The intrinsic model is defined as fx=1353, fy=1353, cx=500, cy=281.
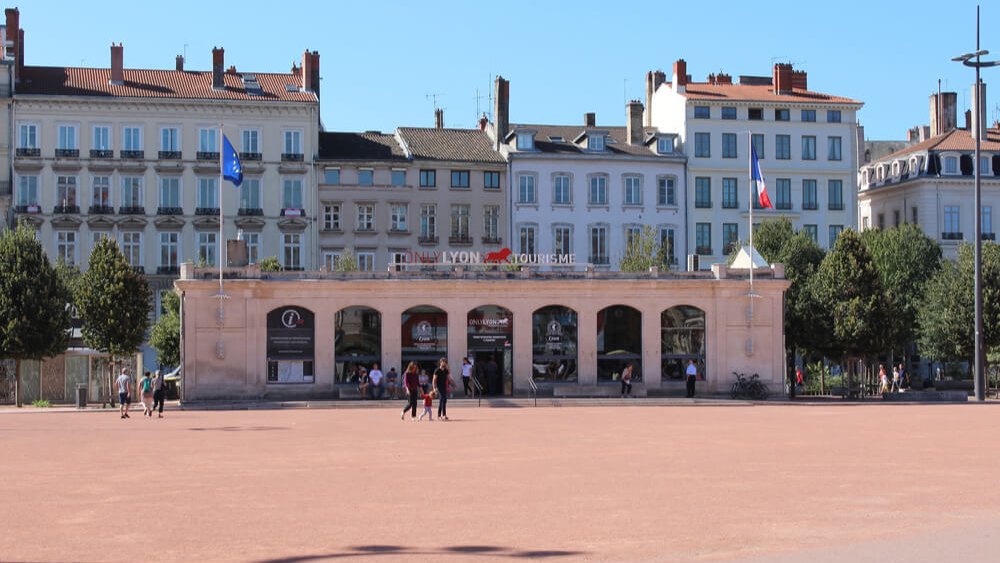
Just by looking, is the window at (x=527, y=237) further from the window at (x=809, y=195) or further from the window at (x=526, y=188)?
the window at (x=809, y=195)

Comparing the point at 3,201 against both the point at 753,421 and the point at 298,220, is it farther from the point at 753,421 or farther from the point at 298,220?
the point at 753,421

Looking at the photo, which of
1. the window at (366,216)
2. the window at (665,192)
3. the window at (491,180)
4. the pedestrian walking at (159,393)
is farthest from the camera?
the window at (665,192)

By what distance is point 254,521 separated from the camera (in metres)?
18.7

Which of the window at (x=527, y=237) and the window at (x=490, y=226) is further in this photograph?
the window at (x=527, y=237)

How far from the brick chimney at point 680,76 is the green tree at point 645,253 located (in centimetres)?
1042

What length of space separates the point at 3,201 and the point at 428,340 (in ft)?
113

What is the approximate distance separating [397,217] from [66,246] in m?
20.3

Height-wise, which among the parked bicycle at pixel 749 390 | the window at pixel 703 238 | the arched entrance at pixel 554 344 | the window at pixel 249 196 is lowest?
the parked bicycle at pixel 749 390

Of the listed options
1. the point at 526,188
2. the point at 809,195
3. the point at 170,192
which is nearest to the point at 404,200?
the point at 526,188

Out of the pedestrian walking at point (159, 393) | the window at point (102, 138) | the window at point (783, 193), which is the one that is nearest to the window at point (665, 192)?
the window at point (783, 193)

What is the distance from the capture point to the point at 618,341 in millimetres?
62406

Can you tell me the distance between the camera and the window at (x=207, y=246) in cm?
8350

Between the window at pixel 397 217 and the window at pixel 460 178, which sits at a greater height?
the window at pixel 460 178

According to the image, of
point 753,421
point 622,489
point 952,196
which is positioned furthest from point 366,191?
point 622,489
